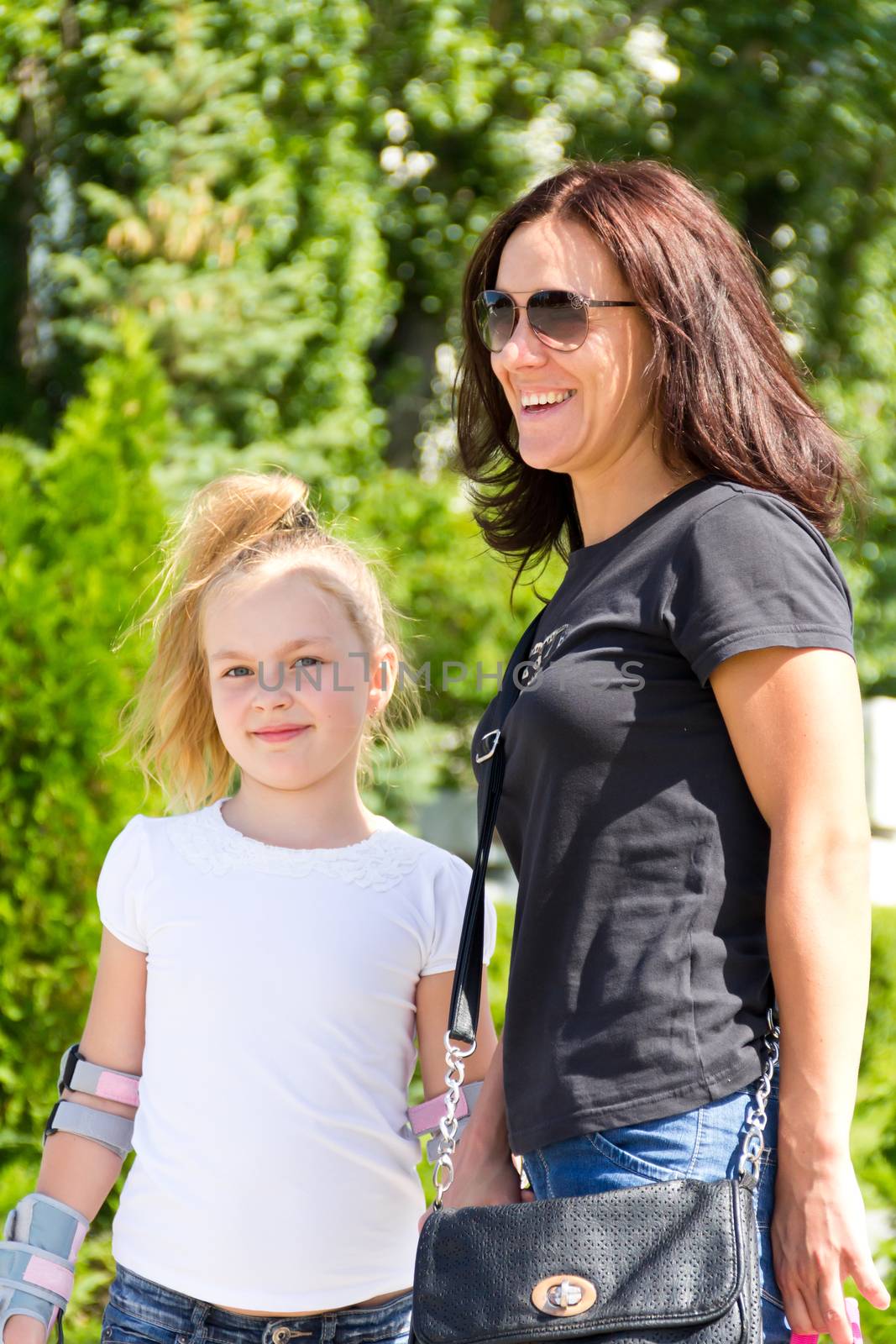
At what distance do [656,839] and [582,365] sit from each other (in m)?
0.57

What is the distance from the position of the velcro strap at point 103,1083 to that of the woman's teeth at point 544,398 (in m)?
1.03

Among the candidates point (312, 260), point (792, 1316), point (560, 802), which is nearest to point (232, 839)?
point (560, 802)

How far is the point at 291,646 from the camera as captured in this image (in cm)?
186

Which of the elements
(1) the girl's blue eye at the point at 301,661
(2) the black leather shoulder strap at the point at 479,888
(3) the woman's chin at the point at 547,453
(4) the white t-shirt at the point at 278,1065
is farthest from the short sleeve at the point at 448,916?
(3) the woman's chin at the point at 547,453

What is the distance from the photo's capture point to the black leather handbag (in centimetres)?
120

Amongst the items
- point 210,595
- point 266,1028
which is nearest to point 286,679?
point 210,595

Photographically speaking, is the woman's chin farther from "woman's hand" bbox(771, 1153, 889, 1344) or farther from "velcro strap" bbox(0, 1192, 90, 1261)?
"velcro strap" bbox(0, 1192, 90, 1261)

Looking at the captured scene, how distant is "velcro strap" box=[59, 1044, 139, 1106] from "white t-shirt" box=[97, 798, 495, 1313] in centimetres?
2

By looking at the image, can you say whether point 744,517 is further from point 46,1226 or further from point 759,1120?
point 46,1226

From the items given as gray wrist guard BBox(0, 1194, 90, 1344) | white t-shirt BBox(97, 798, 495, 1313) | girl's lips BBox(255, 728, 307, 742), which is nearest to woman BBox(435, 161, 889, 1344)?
white t-shirt BBox(97, 798, 495, 1313)

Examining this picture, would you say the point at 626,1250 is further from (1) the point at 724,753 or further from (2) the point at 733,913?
(1) the point at 724,753

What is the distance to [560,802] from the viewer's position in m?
1.38

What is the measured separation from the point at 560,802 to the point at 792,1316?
537 millimetres

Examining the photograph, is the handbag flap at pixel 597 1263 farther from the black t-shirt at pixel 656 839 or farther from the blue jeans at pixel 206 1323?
the blue jeans at pixel 206 1323
